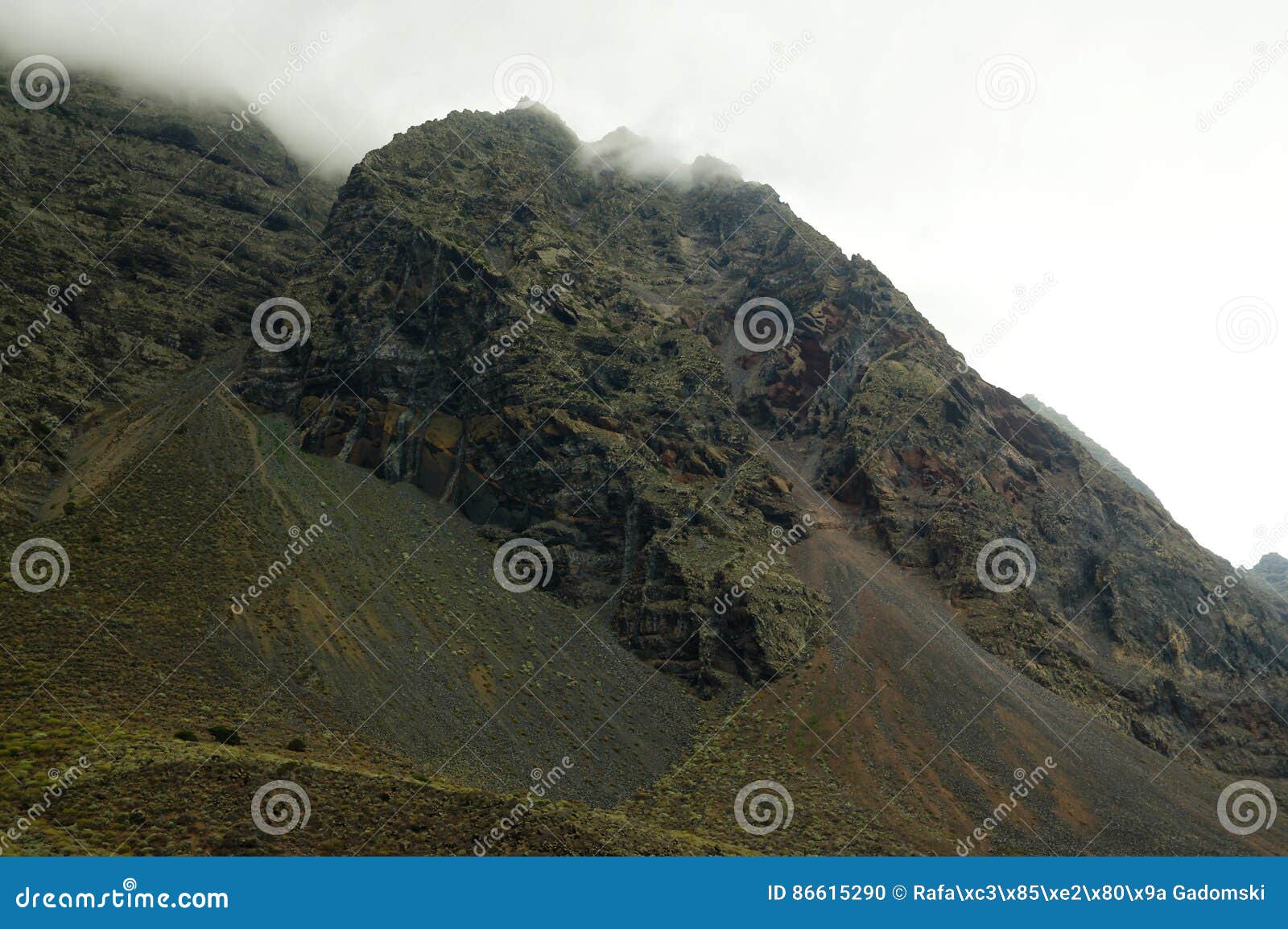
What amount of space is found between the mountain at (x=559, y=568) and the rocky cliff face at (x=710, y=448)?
559 millimetres

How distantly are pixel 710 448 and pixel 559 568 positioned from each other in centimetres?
2927

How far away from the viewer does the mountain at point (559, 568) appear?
1597 inches

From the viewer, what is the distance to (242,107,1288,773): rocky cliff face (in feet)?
242

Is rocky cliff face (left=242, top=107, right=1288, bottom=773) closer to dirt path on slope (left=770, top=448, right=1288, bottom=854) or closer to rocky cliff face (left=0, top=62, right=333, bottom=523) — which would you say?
dirt path on slope (left=770, top=448, right=1288, bottom=854)

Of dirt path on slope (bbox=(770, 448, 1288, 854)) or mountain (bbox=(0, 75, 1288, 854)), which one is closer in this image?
mountain (bbox=(0, 75, 1288, 854))

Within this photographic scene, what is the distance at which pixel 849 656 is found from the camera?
67.0 m

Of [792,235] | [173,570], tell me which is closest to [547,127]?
[792,235]

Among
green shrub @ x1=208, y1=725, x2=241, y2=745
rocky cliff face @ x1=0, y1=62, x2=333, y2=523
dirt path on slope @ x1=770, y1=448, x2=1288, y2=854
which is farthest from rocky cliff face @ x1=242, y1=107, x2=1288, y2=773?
green shrub @ x1=208, y1=725, x2=241, y2=745

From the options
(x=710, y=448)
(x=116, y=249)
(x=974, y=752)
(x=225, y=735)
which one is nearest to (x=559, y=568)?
(x=710, y=448)

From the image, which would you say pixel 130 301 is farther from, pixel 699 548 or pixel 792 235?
pixel 792 235

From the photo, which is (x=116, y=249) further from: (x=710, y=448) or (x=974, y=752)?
(x=974, y=752)

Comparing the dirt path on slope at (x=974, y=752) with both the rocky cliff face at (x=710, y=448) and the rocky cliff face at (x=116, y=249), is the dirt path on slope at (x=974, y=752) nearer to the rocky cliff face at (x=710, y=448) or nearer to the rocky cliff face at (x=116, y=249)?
the rocky cliff face at (x=710, y=448)

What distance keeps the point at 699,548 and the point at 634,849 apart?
145 ft

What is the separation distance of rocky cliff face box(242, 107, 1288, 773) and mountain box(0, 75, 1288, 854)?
0.56 meters
